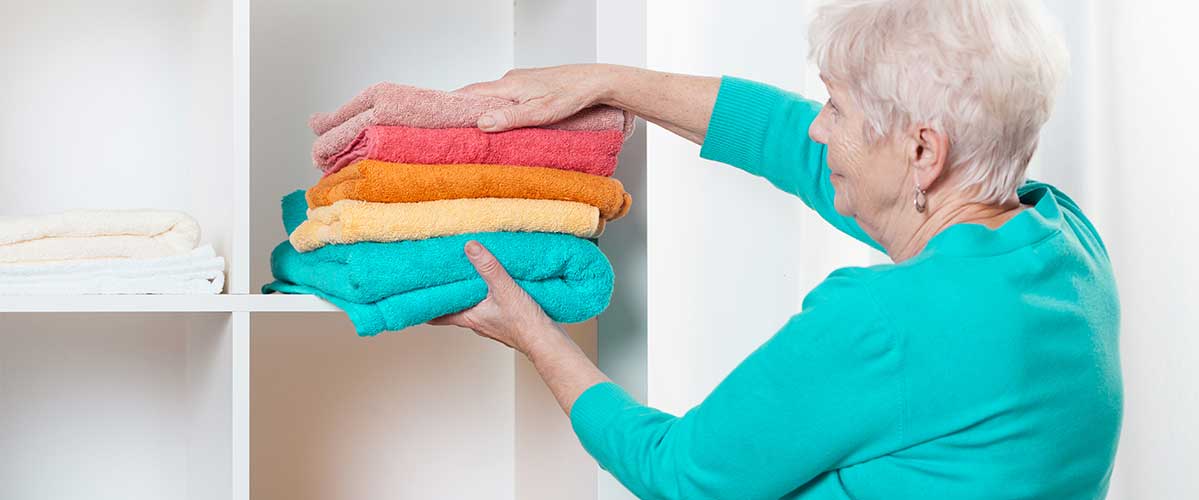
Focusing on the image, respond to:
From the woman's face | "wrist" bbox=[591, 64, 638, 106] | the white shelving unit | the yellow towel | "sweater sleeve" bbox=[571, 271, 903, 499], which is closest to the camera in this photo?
"sweater sleeve" bbox=[571, 271, 903, 499]

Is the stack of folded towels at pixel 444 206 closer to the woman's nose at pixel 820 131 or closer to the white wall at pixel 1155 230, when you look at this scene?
the woman's nose at pixel 820 131

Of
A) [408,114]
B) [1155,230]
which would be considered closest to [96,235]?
[408,114]

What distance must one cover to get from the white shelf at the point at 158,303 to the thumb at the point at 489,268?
0.58 feet

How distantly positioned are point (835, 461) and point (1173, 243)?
535 mm

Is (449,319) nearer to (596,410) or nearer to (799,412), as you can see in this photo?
(596,410)

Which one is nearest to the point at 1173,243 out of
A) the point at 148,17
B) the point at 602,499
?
the point at 602,499

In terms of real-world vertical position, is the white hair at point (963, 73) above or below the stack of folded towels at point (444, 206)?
above

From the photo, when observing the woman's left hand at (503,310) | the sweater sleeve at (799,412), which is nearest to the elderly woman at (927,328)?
the sweater sleeve at (799,412)

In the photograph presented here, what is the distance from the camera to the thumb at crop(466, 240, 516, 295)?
1066 millimetres

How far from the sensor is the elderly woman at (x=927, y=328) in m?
0.84

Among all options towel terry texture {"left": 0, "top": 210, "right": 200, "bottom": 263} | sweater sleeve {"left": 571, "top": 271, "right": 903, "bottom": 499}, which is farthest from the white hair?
towel terry texture {"left": 0, "top": 210, "right": 200, "bottom": 263}

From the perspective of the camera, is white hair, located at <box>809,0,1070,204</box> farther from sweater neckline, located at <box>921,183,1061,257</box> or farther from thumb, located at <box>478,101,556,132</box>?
thumb, located at <box>478,101,556,132</box>

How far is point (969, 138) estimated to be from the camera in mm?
898

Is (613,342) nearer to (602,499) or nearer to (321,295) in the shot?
(602,499)
